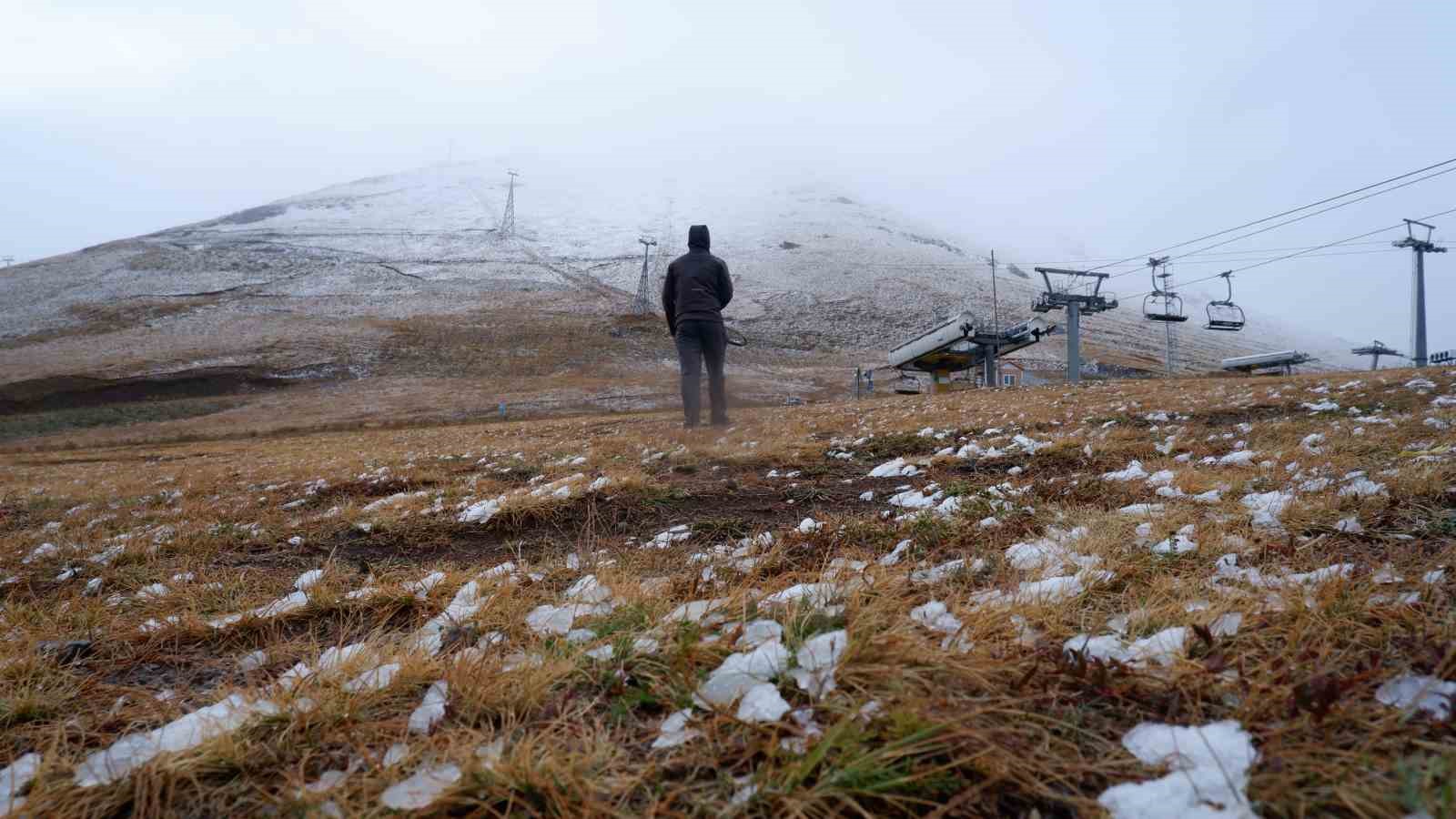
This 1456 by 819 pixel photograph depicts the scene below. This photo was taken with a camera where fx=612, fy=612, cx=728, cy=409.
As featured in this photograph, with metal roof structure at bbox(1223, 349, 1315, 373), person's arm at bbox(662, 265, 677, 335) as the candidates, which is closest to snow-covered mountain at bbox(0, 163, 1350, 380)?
metal roof structure at bbox(1223, 349, 1315, 373)

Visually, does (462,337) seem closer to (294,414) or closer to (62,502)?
(294,414)

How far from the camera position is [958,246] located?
141125mm

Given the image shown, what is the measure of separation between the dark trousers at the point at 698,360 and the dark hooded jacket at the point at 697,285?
0.17 m

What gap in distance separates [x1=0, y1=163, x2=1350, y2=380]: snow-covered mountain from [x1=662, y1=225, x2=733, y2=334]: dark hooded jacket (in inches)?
2410

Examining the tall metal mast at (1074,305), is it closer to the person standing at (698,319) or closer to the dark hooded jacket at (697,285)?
the dark hooded jacket at (697,285)

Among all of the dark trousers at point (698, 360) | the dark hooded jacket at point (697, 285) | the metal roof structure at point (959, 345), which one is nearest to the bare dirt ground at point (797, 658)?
the dark trousers at point (698, 360)

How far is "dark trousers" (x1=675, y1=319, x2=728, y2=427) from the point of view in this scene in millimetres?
10070

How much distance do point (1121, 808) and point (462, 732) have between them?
1461 millimetres

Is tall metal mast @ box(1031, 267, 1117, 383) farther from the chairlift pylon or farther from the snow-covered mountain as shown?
the snow-covered mountain

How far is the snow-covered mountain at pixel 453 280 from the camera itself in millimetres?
66625

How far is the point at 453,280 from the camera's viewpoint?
300ft

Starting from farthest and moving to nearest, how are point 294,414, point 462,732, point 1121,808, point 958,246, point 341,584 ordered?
1. point 958,246
2. point 294,414
3. point 341,584
4. point 462,732
5. point 1121,808

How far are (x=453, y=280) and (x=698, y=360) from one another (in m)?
92.7

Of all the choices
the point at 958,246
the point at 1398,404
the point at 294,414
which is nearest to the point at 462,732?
the point at 1398,404
